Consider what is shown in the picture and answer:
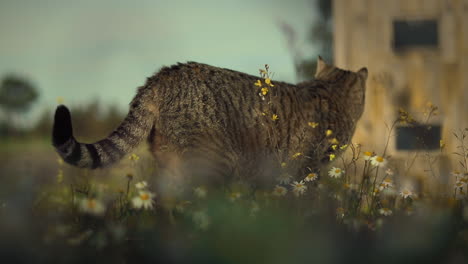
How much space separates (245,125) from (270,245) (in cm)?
138

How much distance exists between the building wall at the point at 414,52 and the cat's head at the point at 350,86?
1.71 metres

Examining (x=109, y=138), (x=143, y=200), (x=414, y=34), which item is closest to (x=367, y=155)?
(x=143, y=200)

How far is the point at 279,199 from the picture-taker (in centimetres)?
246

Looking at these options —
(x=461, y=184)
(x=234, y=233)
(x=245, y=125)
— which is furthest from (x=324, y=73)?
(x=234, y=233)

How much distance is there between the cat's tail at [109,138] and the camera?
7.13ft

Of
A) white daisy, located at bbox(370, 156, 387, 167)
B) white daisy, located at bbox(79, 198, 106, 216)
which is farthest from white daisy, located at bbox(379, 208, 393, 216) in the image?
white daisy, located at bbox(79, 198, 106, 216)

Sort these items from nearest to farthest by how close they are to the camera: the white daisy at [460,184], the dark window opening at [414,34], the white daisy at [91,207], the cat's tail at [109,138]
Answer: the white daisy at [91,207]
the cat's tail at [109,138]
the white daisy at [460,184]
the dark window opening at [414,34]

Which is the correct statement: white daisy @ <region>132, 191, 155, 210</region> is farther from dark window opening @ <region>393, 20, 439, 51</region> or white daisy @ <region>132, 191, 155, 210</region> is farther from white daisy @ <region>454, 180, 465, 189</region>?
dark window opening @ <region>393, 20, 439, 51</region>

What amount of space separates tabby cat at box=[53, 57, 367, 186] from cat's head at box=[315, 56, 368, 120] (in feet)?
2.28

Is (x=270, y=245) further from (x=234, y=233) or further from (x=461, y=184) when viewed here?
(x=461, y=184)

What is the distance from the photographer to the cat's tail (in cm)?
217

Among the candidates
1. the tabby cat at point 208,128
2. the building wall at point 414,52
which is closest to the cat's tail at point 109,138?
the tabby cat at point 208,128

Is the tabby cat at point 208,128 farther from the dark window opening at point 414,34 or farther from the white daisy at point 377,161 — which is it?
the dark window opening at point 414,34

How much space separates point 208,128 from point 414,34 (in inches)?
164
